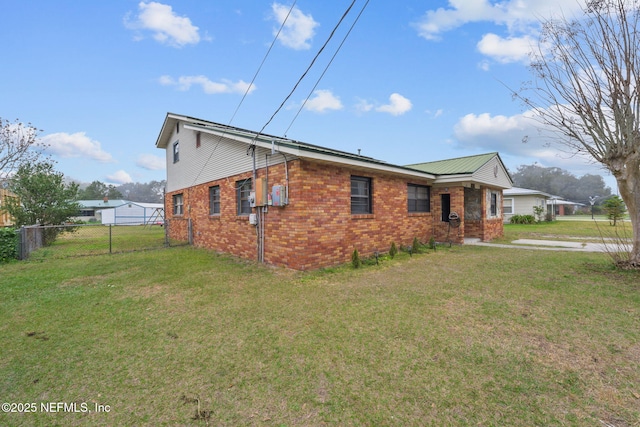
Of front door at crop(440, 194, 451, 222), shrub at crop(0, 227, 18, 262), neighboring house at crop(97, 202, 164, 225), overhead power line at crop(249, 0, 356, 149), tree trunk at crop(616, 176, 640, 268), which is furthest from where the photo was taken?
neighboring house at crop(97, 202, 164, 225)

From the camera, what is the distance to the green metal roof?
1128 cm

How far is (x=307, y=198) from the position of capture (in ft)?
22.2

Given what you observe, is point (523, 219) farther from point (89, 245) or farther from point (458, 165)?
point (89, 245)

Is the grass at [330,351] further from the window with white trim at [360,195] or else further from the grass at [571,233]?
the grass at [571,233]

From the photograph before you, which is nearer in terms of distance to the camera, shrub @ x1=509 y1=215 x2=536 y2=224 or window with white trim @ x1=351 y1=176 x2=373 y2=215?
window with white trim @ x1=351 y1=176 x2=373 y2=215

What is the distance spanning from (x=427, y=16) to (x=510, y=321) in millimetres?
6312

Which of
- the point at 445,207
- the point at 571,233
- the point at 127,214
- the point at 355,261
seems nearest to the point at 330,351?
the point at 355,261

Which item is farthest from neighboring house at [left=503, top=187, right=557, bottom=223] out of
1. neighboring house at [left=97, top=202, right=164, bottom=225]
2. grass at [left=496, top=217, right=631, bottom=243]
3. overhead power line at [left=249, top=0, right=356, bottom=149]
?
neighboring house at [left=97, top=202, right=164, bottom=225]

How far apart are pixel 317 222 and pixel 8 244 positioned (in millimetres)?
9801

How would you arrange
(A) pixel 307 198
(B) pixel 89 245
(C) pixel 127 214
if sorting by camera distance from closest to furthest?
(A) pixel 307 198 < (B) pixel 89 245 < (C) pixel 127 214

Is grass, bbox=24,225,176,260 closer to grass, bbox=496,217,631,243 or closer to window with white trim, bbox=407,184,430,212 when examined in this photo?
window with white trim, bbox=407,184,430,212

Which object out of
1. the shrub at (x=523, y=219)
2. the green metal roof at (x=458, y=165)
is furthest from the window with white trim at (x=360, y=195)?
the shrub at (x=523, y=219)

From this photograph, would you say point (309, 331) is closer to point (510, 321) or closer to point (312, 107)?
point (510, 321)

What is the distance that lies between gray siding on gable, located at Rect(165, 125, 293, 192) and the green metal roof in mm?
7317
